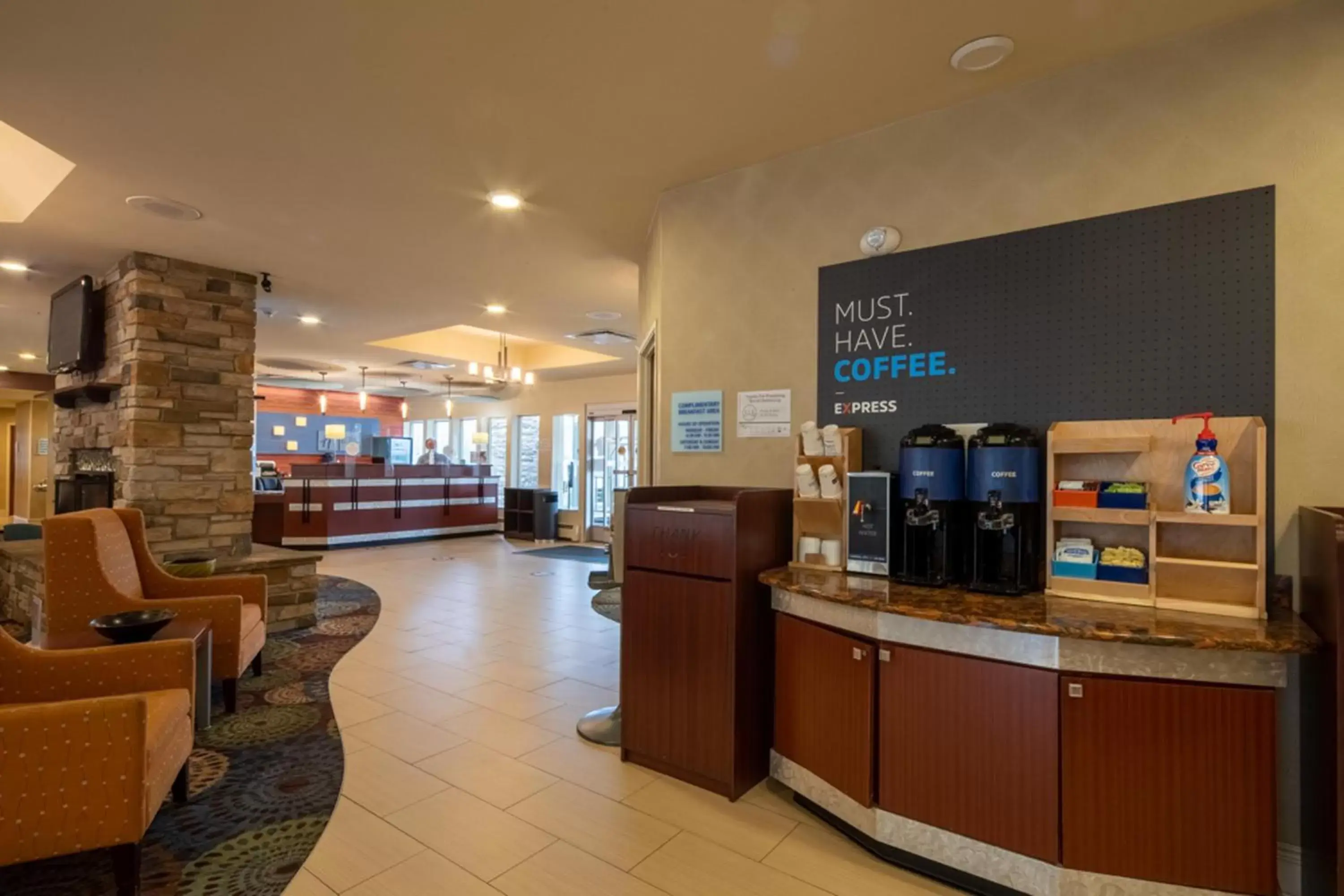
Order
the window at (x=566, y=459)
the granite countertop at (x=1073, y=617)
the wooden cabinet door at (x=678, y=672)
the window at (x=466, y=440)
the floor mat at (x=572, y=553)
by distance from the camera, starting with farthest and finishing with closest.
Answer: the window at (x=466, y=440) → the window at (x=566, y=459) → the floor mat at (x=572, y=553) → the wooden cabinet door at (x=678, y=672) → the granite countertop at (x=1073, y=617)

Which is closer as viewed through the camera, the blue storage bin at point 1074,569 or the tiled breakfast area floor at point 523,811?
the tiled breakfast area floor at point 523,811

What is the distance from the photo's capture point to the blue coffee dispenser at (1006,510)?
2.25 m

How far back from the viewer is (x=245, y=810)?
243cm

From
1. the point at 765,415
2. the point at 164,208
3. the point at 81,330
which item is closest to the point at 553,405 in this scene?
the point at 81,330

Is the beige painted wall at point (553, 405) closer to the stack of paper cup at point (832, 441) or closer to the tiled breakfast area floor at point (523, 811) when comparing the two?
the tiled breakfast area floor at point (523, 811)

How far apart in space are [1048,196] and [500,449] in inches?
439

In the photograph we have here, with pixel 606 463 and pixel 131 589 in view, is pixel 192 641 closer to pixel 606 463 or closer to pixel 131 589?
pixel 131 589

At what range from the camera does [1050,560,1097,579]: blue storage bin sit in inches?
85.9

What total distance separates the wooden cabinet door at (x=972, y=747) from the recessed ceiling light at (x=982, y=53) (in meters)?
2.11

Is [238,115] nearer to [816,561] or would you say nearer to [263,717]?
[263,717]

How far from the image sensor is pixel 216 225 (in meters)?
4.04

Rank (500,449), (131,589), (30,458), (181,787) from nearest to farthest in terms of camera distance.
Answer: (181,787) → (131,589) → (30,458) → (500,449)

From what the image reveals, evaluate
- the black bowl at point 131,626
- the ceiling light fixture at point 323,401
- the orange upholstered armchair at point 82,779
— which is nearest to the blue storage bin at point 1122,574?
the orange upholstered armchair at point 82,779

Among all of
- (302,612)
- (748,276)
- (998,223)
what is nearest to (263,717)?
(302,612)
